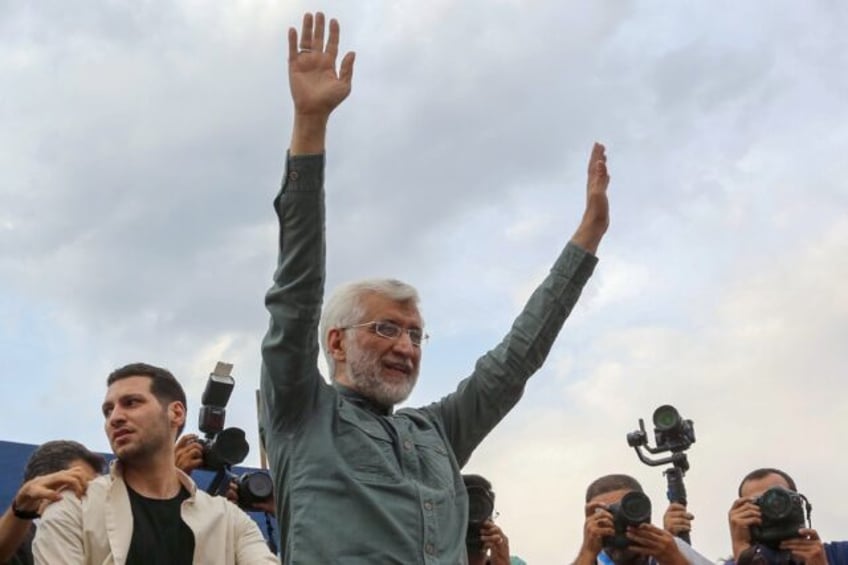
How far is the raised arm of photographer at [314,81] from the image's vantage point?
3043 millimetres

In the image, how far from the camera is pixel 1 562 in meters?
3.84

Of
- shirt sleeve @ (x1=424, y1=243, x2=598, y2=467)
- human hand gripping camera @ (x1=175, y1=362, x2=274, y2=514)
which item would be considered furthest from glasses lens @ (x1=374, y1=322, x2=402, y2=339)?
human hand gripping camera @ (x1=175, y1=362, x2=274, y2=514)

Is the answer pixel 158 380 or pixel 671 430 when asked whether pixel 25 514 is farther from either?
pixel 671 430

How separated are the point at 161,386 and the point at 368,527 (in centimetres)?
141

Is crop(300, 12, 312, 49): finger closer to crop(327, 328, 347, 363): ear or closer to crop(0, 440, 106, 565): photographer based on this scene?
crop(327, 328, 347, 363): ear

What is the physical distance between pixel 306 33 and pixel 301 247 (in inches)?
25.4

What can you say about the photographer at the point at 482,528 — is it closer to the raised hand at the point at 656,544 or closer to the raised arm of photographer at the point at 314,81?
the raised hand at the point at 656,544

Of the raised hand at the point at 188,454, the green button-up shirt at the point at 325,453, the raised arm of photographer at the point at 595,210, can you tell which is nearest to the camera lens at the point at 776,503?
the raised arm of photographer at the point at 595,210

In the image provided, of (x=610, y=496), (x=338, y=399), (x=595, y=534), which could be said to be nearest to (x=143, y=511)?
(x=338, y=399)

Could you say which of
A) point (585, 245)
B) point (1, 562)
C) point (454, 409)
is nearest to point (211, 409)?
point (1, 562)

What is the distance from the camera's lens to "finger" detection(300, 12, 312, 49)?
3.19 meters

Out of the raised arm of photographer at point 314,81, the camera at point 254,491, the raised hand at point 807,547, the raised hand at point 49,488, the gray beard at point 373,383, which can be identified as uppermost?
the raised arm of photographer at point 314,81

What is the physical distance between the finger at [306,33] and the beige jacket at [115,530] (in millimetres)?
1542

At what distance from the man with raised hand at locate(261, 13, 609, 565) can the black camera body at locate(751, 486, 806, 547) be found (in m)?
2.29
